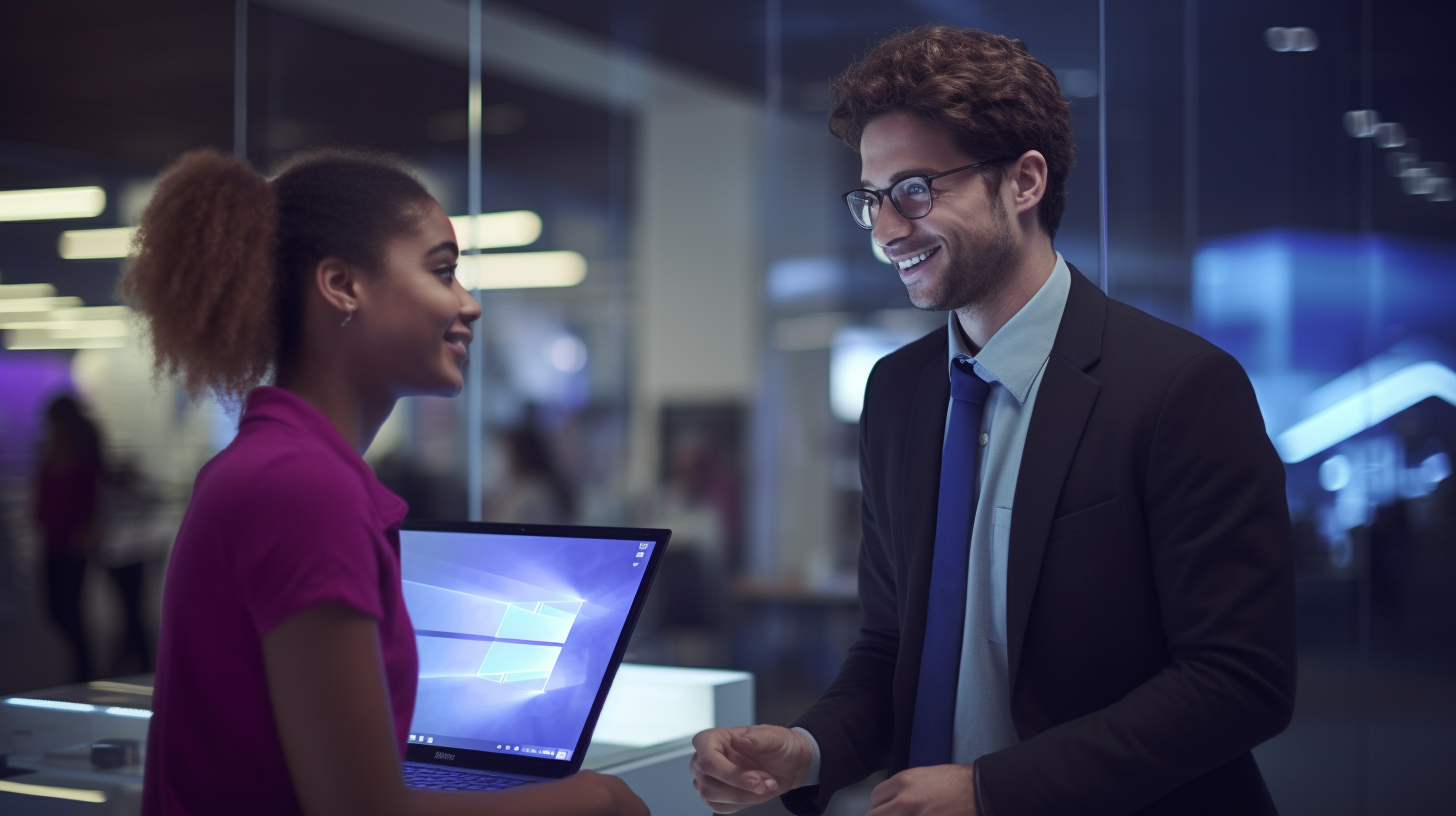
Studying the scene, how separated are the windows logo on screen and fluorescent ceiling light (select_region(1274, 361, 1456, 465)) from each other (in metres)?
1.72

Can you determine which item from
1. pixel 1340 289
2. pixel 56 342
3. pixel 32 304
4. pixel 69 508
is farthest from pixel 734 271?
pixel 1340 289

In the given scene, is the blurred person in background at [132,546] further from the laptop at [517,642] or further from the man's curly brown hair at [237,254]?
the man's curly brown hair at [237,254]

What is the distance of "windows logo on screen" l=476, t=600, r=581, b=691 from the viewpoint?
4.46 feet

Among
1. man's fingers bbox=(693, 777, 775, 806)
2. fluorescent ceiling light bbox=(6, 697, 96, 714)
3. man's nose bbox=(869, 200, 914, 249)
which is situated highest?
man's nose bbox=(869, 200, 914, 249)

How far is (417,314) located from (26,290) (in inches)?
110

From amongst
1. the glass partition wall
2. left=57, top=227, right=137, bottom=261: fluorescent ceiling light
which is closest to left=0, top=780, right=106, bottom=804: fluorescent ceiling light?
the glass partition wall

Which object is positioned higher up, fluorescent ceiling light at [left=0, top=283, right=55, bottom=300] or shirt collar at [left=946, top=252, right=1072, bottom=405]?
fluorescent ceiling light at [left=0, top=283, right=55, bottom=300]

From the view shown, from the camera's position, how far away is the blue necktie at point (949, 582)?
4.50 ft

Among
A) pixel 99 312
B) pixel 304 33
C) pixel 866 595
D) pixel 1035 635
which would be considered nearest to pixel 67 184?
pixel 99 312

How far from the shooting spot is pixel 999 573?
→ 1.33 metres

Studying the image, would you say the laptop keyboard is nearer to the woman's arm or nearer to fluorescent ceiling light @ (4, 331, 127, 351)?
the woman's arm

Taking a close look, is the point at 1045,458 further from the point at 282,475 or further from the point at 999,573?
the point at 282,475

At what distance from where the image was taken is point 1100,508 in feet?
4.11

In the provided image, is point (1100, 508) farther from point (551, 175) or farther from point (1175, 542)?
point (551, 175)
